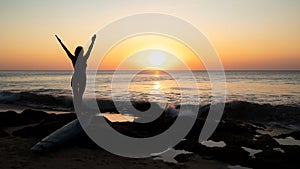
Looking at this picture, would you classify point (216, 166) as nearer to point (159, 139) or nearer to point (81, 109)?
point (159, 139)

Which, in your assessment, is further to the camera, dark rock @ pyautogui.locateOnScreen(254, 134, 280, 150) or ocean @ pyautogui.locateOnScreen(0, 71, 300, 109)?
ocean @ pyautogui.locateOnScreen(0, 71, 300, 109)

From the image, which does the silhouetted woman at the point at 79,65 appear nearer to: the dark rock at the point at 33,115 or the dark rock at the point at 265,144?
the dark rock at the point at 33,115

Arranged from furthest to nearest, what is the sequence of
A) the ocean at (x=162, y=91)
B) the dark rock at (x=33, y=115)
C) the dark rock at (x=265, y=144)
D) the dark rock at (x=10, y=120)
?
the ocean at (x=162, y=91) → the dark rock at (x=33, y=115) → the dark rock at (x=10, y=120) → the dark rock at (x=265, y=144)

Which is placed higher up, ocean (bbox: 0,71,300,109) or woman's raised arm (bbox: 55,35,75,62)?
woman's raised arm (bbox: 55,35,75,62)

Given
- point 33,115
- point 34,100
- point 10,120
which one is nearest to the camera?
point 10,120

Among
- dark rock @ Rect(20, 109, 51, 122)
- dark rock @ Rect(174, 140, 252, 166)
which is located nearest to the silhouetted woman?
dark rock @ Rect(174, 140, 252, 166)

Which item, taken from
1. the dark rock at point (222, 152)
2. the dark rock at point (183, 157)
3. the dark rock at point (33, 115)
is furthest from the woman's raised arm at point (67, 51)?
the dark rock at point (33, 115)

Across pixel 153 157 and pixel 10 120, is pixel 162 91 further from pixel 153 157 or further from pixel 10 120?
pixel 153 157

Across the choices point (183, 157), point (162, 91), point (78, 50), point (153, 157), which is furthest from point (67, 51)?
point (162, 91)

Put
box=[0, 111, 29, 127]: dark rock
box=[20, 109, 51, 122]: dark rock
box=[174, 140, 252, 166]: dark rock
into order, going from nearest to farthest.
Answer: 1. box=[174, 140, 252, 166]: dark rock
2. box=[0, 111, 29, 127]: dark rock
3. box=[20, 109, 51, 122]: dark rock

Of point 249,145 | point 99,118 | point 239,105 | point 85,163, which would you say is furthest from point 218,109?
point 85,163

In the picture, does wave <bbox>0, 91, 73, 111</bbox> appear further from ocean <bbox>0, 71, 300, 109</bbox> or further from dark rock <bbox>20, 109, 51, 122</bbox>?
dark rock <bbox>20, 109, 51, 122</bbox>

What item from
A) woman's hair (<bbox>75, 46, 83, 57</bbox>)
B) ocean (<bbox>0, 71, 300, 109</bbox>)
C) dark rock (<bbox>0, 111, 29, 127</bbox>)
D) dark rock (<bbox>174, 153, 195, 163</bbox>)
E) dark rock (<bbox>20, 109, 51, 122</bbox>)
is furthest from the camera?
ocean (<bbox>0, 71, 300, 109</bbox>)

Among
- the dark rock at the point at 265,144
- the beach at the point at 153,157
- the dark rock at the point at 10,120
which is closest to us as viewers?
the beach at the point at 153,157
